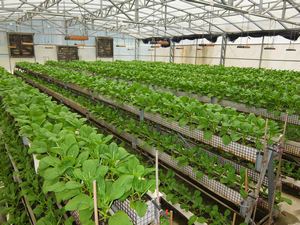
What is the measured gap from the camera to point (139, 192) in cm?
145

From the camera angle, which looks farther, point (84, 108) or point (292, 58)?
point (292, 58)

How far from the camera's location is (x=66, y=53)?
21.5 metres

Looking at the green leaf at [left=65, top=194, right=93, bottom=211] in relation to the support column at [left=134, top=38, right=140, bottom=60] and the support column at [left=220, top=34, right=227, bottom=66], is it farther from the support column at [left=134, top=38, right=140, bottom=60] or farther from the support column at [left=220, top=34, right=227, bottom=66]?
the support column at [left=134, top=38, right=140, bottom=60]

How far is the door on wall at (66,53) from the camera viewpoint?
21.2 meters

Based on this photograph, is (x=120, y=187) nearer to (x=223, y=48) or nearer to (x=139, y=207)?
(x=139, y=207)

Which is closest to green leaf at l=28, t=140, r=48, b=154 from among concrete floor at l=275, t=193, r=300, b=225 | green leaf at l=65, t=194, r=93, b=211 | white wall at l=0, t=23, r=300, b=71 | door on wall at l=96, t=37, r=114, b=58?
green leaf at l=65, t=194, r=93, b=211

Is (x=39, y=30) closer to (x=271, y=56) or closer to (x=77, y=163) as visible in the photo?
(x=271, y=56)

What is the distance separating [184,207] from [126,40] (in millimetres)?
23285

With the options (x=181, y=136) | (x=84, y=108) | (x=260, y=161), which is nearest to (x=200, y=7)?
(x=84, y=108)

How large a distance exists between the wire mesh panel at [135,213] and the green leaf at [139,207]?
0.05 metres

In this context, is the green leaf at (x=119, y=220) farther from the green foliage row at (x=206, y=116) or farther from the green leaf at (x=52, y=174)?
the green foliage row at (x=206, y=116)

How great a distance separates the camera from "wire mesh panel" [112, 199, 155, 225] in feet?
4.52

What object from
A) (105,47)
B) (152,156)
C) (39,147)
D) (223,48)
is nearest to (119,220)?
(39,147)

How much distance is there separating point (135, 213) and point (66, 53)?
2226 centimetres
